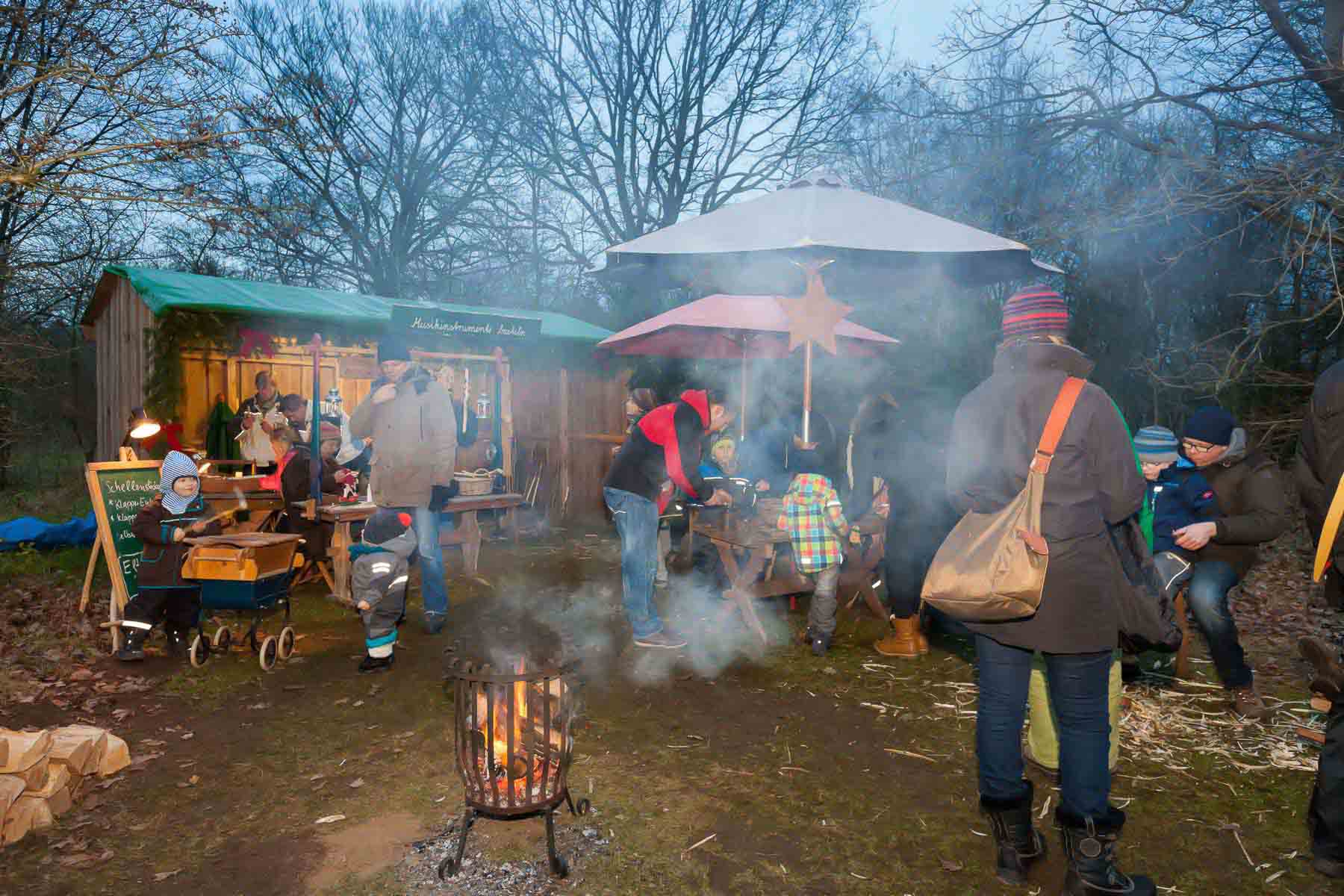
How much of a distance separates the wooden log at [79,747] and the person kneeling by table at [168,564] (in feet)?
6.04

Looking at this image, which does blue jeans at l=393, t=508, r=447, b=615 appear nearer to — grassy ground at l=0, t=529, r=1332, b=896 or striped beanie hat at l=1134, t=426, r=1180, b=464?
grassy ground at l=0, t=529, r=1332, b=896

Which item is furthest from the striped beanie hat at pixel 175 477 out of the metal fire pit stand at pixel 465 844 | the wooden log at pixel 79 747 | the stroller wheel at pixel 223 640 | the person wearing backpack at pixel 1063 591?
the person wearing backpack at pixel 1063 591

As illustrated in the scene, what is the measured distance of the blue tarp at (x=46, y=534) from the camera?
9.57 m

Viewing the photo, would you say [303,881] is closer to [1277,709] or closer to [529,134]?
[1277,709]

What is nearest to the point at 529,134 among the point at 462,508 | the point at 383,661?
the point at 462,508

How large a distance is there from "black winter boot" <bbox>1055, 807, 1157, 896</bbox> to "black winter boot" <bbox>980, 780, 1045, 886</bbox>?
7.1 inches

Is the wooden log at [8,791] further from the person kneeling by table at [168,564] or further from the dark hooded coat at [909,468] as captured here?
the dark hooded coat at [909,468]

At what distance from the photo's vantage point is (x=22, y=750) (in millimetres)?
3518

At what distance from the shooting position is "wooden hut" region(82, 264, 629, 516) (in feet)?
32.7

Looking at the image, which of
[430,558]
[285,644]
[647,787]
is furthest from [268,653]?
[647,787]

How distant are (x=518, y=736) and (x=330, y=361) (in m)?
9.04

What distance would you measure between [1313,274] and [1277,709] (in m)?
7.25

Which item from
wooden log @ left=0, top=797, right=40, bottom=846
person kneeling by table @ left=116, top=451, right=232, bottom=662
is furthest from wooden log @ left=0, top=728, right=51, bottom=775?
person kneeling by table @ left=116, top=451, right=232, bottom=662

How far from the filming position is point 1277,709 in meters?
4.92
